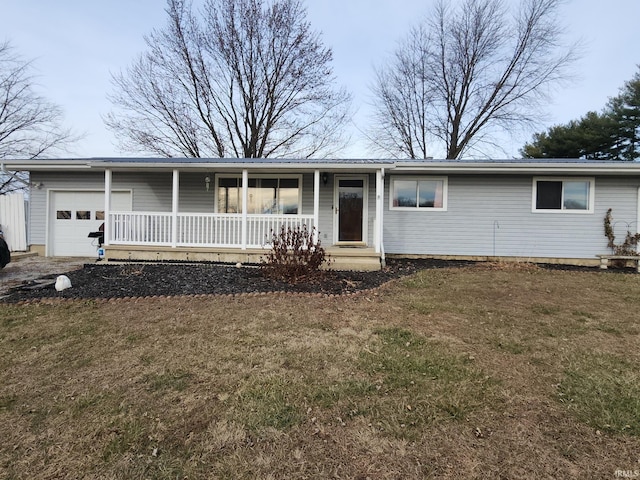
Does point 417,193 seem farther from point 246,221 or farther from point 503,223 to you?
point 246,221

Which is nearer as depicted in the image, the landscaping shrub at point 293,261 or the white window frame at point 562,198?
the landscaping shrub at point 293,261

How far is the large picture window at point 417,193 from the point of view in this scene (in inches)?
369

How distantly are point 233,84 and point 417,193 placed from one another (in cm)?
1485

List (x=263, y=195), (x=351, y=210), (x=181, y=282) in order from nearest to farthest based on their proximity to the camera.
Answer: (x=181, y=282) → (x=351, y=210) → (x=263, y=195)

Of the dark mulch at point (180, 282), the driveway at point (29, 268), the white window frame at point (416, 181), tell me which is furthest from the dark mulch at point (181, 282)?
the white window frame at point (416, 181)

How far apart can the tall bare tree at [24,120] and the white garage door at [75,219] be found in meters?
12.9

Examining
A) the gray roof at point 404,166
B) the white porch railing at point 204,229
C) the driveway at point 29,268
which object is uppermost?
the gray roof at point 404,166

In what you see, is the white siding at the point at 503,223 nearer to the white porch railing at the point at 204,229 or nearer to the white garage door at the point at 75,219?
the white porch railing at the point at 204,229

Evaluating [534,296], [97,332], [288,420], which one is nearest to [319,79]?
[534,296]

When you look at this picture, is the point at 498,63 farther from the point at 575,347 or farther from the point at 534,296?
the point at 575,347

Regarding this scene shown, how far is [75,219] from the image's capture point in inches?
401

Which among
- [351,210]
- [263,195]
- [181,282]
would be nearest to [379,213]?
[351,210]

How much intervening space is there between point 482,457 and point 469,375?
993mm

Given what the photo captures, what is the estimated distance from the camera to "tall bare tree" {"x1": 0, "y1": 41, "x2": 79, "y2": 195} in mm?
18953
